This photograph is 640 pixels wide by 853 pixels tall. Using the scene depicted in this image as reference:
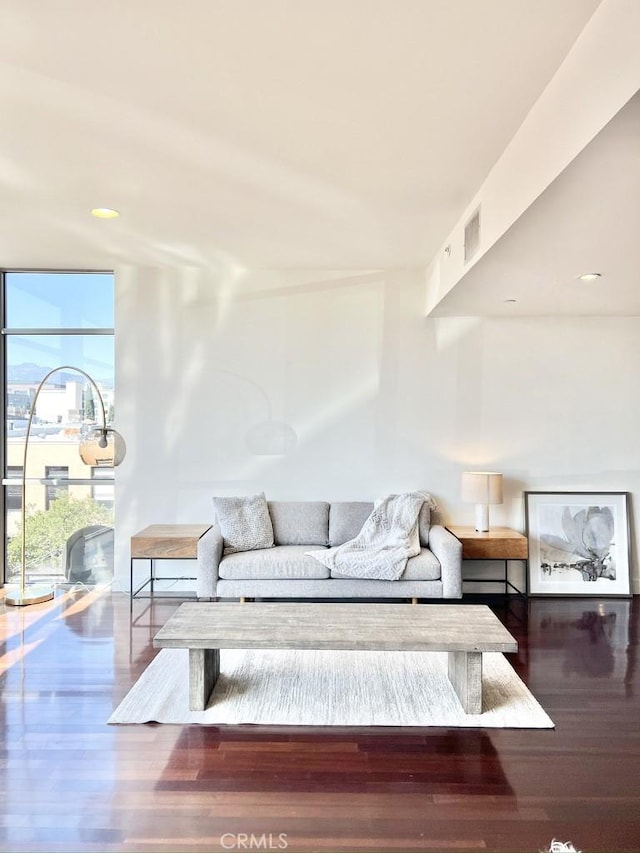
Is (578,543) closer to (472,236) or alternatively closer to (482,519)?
(482,519)

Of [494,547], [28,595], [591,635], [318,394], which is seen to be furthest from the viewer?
[318,394]

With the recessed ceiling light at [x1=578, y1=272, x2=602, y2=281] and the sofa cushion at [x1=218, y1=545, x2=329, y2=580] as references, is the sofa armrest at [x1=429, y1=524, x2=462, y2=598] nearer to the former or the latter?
the sofa cushion at [x1=218, y1=545, x2=329, y2=580]

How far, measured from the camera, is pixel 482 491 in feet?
14.8

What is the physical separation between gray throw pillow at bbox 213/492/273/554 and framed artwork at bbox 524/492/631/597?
2.21 meters

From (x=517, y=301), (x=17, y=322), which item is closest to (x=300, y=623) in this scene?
(x=517, y=301)

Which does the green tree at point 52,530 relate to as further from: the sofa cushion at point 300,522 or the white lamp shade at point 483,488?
the white lamp shade at point 483,488

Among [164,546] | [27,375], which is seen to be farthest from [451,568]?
[27,375]

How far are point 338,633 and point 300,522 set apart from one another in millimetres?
1943

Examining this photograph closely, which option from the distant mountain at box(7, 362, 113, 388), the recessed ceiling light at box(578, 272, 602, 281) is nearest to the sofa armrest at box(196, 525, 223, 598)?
the distant mountain at box(7, 362, 113, 388)

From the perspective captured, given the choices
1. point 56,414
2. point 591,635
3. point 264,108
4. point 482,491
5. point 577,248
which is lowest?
point 591,635

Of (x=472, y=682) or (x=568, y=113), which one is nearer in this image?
(x=568, y=113)

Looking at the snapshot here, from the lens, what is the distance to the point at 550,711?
8.91ft

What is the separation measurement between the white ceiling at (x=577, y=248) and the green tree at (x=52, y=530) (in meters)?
3.46

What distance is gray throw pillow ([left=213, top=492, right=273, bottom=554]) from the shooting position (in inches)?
173
